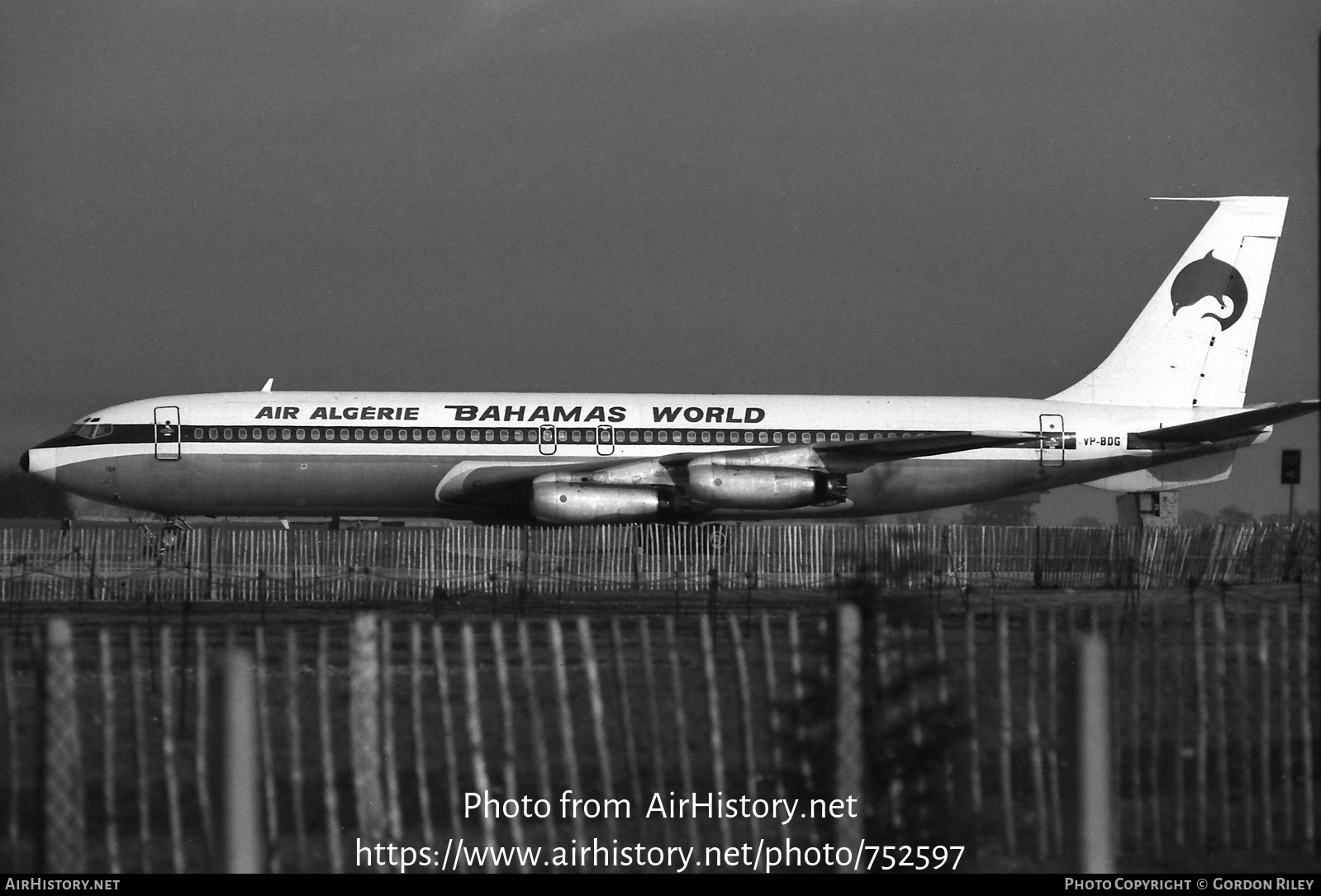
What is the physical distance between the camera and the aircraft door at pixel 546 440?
34281mm

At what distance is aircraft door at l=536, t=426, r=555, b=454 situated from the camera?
112 feet

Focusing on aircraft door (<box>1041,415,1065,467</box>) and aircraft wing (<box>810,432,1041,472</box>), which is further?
aircraft door (<box>1041,415,1065,467</box>)

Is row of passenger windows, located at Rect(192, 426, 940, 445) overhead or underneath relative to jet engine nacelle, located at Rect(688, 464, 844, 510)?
overhead

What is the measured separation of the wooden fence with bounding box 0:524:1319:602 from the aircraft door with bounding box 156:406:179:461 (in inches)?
127

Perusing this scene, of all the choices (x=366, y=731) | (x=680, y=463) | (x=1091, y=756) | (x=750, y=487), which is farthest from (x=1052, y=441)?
(x=1091, y=756)

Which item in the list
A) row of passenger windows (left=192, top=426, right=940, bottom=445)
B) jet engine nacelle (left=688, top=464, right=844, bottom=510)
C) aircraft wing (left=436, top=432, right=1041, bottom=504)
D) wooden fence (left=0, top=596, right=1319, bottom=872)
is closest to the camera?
wooden fence (left=0, top=596, right=1319, bottom=872)

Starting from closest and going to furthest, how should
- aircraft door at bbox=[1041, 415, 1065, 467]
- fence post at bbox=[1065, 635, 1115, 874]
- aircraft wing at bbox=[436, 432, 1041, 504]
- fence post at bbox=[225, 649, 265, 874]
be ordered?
fence post at bbox=[225, 649, 265, 874] < fence post at bbox=[1065, 635, 1115, 874] < aircraft wing at bbox=[436, 432, 1041, 504] < aircraft door at bbox=[1041, 415, 1065, 467]

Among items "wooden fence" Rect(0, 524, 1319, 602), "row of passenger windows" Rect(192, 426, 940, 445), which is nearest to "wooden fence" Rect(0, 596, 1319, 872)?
"wooden fence" Rect(0, 524, 1319, 602)

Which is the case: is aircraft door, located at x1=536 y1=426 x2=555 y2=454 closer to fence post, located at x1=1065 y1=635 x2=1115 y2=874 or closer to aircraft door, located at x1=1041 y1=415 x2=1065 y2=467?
aircraft door, located at x1=1041 y1=415 x2=1065 y2=467

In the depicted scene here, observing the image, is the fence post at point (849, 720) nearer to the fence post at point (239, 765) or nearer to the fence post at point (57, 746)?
the fence post at point (239, 765)

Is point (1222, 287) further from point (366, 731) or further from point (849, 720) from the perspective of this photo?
point (366, 731)

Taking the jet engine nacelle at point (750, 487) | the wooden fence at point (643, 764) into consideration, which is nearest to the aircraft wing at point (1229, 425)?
the jet engine nacelle at point (750, 487)
